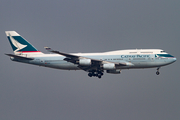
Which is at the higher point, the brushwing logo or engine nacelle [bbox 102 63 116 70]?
the brushwing logo

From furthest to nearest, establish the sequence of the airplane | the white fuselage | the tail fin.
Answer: the tail fin → the white fuselage → the airplane

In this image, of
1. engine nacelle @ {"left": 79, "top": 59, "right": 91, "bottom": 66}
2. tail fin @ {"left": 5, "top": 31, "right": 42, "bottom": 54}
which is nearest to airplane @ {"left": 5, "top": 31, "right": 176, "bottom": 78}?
engine nacelle @ {"left": 79, "top": 59, "right": 91, "bottom": 66}

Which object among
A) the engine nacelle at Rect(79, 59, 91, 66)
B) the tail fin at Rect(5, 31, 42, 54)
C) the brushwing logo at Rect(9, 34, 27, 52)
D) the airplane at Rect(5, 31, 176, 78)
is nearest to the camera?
the engine nacelle at Rect(79, 59, 91, 66)

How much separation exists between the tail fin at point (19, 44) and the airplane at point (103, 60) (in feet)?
4.45

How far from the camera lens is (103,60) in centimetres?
5909

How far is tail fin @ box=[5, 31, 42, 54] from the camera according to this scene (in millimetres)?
64625

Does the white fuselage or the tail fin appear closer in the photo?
the white fuselage

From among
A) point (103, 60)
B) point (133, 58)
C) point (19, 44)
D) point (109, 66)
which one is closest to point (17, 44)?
point (19, 44)

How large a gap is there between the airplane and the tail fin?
136 cm

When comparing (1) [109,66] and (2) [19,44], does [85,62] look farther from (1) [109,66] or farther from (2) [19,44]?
(2) [19,44]

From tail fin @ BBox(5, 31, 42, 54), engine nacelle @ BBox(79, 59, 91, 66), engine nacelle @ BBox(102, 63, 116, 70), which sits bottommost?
engine nacelle @ BBox(102, 63, 116, 70)

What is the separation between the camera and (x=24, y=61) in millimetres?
62219

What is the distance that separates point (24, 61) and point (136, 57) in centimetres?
2421

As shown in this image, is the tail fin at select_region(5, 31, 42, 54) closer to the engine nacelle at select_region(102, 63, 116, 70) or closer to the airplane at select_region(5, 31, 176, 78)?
the airplane at select_region(5, 31, 176, 78)
